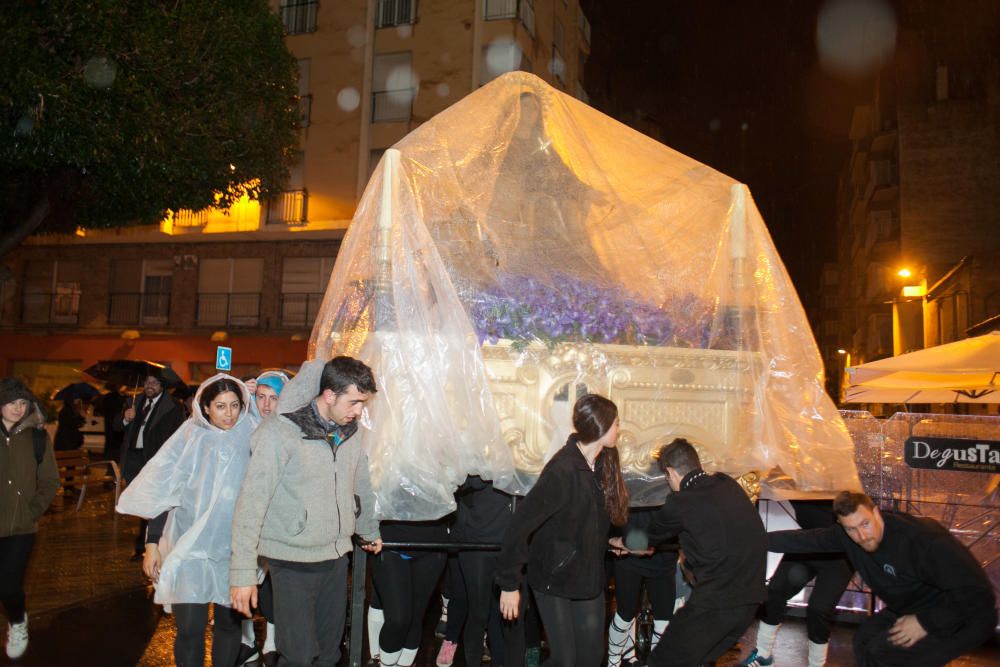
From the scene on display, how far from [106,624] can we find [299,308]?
18419 millimetres

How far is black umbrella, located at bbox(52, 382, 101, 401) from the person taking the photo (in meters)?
13.3

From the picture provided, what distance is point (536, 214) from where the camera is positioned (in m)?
5.61

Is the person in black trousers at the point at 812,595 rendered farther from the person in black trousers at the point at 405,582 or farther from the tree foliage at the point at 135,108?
the tree foliage at the point at 135,108

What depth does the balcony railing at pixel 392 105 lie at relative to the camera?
2411 cm

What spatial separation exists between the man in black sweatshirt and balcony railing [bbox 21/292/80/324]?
27.1 m

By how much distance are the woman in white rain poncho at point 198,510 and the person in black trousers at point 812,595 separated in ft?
11.3

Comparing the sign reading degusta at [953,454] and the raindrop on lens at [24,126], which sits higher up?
the raindrop on lens at [24,126]

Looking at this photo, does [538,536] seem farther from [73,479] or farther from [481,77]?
[481,77]

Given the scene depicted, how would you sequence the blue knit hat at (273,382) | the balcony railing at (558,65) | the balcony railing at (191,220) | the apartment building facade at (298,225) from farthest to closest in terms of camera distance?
1. the balcony railing at (558,65)
2. the balcony railing at (191,220)
3. the apartment building facade at (298,225)
4. the blue knit hat at (273,382)

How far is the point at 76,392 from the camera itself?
13.5 metres

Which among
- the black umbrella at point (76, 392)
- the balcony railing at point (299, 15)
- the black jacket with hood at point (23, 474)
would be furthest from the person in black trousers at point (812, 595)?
the balcony railing at point (299, 15)

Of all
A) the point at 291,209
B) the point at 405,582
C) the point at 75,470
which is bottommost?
the point at 75,470

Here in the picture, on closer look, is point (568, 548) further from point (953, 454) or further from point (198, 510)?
point (953, 454)

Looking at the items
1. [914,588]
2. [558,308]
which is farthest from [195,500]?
[914,588]
